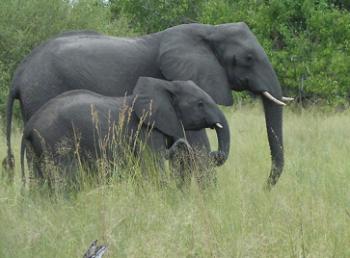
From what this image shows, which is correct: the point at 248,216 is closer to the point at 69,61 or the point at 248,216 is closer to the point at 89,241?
the point at 89,241

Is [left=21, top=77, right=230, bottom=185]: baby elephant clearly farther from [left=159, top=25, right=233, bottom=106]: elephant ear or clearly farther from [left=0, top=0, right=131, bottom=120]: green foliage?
[left=0, top=0, right=131, bottom=120]: green foliage

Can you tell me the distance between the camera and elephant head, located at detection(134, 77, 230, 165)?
7.37 metres

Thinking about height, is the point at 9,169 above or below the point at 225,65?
below

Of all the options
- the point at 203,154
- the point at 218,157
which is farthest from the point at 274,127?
the point at 203,154

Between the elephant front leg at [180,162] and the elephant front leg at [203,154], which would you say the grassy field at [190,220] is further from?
the elephant front leg at [180,162]

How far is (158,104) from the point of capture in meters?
7.43

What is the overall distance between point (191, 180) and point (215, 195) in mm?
619

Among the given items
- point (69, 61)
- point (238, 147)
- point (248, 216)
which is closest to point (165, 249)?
point (248, 216)

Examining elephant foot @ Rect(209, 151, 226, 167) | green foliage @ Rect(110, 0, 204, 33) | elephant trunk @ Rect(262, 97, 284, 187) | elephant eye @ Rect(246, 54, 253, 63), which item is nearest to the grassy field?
elephant foot @ Rect(209, 151, 226, 167)

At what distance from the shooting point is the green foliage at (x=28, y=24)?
45.8 ft

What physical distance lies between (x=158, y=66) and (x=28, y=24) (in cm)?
655

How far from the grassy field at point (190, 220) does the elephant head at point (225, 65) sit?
1.35 metres

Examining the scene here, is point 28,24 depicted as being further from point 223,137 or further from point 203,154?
point 203,154

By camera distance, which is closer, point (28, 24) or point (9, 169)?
point (9, 169)
